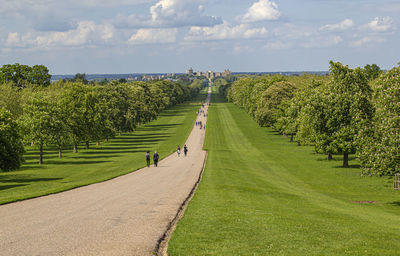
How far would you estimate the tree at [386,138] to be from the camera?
33.9 m

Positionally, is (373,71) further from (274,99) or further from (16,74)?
(16,74)

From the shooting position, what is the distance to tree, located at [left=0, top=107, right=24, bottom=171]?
4534cm

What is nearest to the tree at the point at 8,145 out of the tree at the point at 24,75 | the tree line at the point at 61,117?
the tree line at the point at 61,117

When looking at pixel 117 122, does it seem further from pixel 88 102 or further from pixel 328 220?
pixel 328 220

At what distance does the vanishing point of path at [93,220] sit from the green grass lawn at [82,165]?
3.56 m

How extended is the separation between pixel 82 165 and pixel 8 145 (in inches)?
621

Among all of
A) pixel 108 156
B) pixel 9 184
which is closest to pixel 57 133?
pixel 108 156

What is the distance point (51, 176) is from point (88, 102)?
34.8 metres

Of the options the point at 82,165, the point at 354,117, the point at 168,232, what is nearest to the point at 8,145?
the point at 82,165

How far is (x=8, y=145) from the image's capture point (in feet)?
151

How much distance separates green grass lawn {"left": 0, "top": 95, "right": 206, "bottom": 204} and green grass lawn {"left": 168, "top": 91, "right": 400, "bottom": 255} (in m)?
11.6

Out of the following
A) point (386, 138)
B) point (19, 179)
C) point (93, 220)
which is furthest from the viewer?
point (19, 179)

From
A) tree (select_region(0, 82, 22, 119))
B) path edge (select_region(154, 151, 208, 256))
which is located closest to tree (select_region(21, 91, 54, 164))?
tree (select_region(0, 82, 22, 119))

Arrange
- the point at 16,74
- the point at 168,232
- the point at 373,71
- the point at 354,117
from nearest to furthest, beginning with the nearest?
1. the point at 168,232
2. the point at 354,117
3. the point at 16,74
4. the point at 373,71
